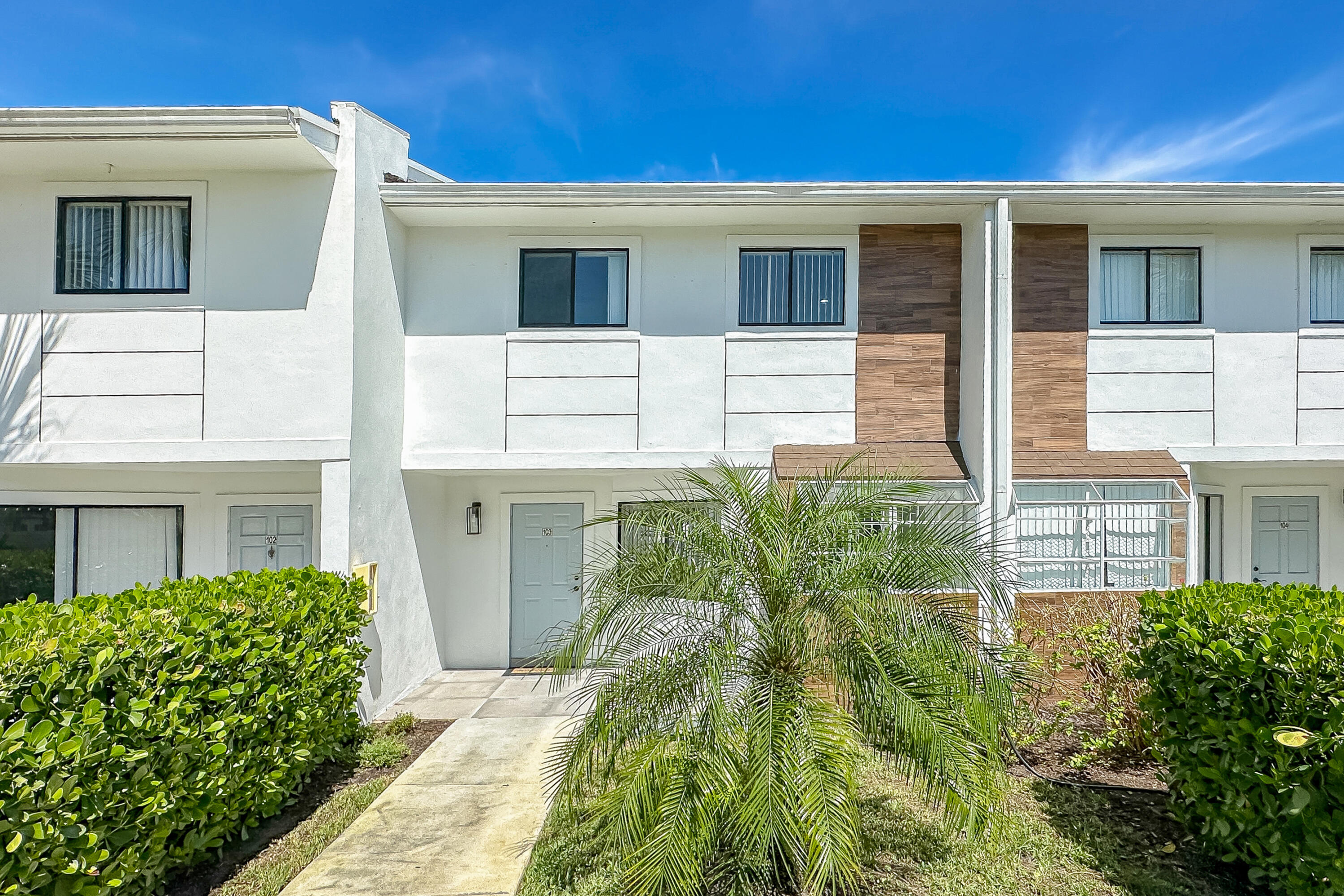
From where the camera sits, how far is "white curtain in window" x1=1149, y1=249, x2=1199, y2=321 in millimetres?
8922

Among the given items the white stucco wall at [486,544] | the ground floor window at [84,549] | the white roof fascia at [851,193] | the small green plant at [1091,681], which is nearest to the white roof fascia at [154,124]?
the white roof fascia at [851,193]

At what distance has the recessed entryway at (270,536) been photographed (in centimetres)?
923

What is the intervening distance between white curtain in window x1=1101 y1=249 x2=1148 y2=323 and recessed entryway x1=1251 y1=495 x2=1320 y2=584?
11.8 ft

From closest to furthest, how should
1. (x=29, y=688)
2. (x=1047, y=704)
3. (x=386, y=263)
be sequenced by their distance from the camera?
1. (x=29, y=688)
2. (x=1047, y=704)
3. (x=386, y=263)

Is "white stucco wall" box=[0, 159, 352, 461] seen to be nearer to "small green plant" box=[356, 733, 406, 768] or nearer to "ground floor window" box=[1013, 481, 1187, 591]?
"small green plant" box=[356, 733, 406, 768]

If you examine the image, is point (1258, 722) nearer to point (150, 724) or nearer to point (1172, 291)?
point (150, 724)

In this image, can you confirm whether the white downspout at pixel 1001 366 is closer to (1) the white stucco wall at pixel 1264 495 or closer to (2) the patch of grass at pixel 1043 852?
(2) the patch of grass at pixel 1043 852

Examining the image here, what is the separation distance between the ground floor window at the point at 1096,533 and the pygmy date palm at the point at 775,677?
431 cm

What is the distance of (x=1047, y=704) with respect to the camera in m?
6.86

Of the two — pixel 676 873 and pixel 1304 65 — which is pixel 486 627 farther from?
pixel 1304 65

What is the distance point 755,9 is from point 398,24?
5.59 metres

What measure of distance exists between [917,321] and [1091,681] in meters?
4.60

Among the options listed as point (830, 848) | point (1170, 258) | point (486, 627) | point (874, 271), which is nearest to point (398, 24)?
point (874, 271)

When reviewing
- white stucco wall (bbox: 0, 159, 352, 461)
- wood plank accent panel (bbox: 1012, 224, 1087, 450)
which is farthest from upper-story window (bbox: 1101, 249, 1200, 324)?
white stucco wall (bbox: 0, 159, 352, 461)
